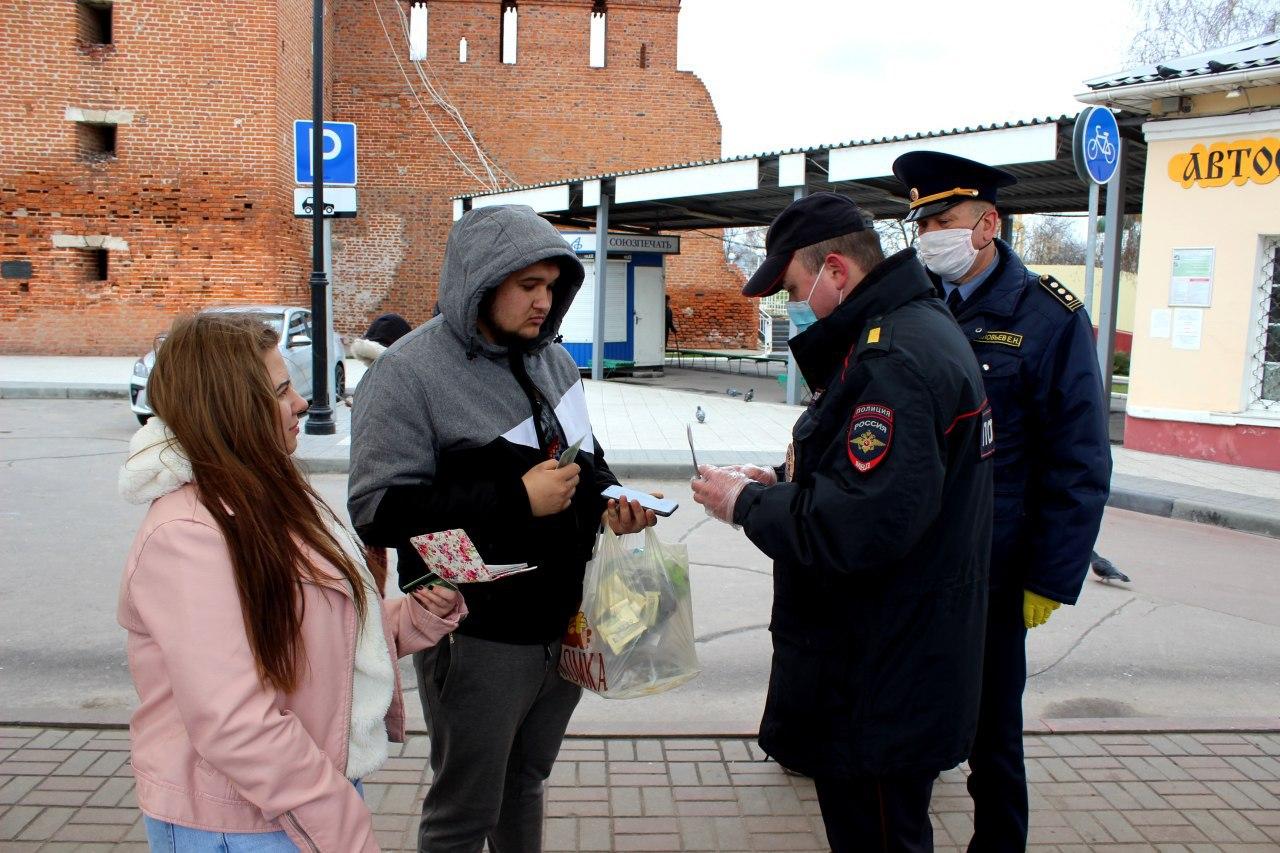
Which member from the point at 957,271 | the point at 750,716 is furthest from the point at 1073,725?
the point at 957,271

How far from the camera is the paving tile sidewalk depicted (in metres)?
3.27

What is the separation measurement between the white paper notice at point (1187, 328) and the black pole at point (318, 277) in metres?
9.06

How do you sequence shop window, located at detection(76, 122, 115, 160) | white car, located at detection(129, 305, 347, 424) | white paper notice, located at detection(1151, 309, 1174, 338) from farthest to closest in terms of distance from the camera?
shop window, located at detection(76, 122, 115, 160) → white car, located at detection(129, 305, 347, 424) → white paper notice, located at detection(1151, 309, 1174, 338)

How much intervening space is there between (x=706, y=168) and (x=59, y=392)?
10086 millimetres

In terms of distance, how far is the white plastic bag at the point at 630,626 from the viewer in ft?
8.27

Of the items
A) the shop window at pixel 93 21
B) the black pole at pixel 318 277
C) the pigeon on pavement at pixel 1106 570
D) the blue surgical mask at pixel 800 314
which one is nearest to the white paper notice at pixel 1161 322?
the pigeon on pavement at pixel 1106 570

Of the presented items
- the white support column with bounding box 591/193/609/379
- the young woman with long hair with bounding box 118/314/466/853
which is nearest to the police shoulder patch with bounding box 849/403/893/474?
the young woman with long hair with bounding box 118/314/466/853

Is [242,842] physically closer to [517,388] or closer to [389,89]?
[517,388]

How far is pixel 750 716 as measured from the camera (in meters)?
4.43

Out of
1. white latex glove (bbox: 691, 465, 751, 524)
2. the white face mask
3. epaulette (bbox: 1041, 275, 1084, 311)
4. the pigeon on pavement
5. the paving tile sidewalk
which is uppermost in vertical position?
the white face mask

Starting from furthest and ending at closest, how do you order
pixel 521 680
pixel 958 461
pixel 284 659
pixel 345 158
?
pixel 345 158 < pixel 521 680 < pixel 958 461 < pixel 284 659

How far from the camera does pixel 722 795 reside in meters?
3.56

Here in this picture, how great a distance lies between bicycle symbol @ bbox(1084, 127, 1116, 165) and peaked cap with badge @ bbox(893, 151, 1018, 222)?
5915 mm

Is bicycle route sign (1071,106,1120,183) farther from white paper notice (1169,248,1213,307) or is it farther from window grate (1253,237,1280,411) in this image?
window grate (1253,237,1280,411)
